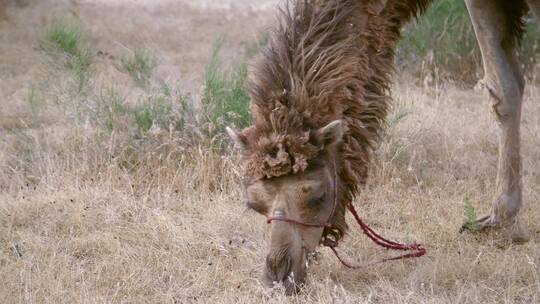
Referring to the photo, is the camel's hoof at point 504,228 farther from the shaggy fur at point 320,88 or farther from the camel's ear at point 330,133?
the camel's ear at point 330,133

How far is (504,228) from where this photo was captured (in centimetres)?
577

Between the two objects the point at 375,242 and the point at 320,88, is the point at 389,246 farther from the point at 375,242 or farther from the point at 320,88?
the point at 320,88

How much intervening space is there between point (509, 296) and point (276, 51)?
189 cm

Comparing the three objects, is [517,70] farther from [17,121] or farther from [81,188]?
[17,121]

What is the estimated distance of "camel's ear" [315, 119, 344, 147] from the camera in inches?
173

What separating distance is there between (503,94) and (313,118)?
209cm

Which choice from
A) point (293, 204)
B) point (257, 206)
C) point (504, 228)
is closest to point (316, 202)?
point (293, 204)

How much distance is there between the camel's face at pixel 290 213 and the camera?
4.43 m

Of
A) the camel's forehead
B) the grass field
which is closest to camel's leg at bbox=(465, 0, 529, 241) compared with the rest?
the grass field

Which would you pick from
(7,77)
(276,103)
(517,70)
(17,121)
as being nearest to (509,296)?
(276,103)

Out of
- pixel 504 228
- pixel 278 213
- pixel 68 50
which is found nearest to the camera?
pixel 278 213

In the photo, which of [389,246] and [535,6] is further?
[535,6]

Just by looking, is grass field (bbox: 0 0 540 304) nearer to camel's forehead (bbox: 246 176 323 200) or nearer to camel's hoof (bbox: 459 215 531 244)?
camel's hoof (bbox: 459 215 531 244)

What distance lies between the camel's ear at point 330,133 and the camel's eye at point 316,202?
0.29 meters
